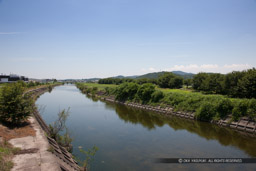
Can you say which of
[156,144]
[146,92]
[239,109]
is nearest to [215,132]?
[239,109]

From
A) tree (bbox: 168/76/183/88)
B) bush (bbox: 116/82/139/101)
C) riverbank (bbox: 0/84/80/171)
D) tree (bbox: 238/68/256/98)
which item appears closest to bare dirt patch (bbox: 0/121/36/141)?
riverbank (bbox: 0/84/80/171)

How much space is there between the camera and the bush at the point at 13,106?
15844 millimetres

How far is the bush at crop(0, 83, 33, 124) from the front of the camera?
15844 mm

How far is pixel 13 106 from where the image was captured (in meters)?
15.9

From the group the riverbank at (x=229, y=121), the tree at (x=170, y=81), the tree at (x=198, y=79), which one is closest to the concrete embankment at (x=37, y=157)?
the riverbank at (x=229, y=121)

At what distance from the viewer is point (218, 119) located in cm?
2656

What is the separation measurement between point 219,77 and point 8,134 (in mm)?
53837

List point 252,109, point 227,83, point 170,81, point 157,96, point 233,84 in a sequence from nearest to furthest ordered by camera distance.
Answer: point 252,109 < point 157,96 < point 233,84 < point 227,83 < point 170,81

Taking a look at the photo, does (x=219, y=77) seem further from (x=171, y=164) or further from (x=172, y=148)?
(x=171, y=164)

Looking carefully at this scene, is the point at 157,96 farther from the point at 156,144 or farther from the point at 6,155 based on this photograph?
the point at 6,155

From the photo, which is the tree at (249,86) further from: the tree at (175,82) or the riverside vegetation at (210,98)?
the tree at (175,82)

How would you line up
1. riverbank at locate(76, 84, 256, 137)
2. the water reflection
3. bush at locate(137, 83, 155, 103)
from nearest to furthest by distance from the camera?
1. the water reflection
2. riverbank at locate(76, 84, 256, 137)
3. bush at locate(137, 83, 155, 103)

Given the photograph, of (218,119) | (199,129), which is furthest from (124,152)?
(218,119)

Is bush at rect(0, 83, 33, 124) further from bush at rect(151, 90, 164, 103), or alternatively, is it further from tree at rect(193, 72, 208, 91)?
tree at rect(193, 72, 208, 91)
